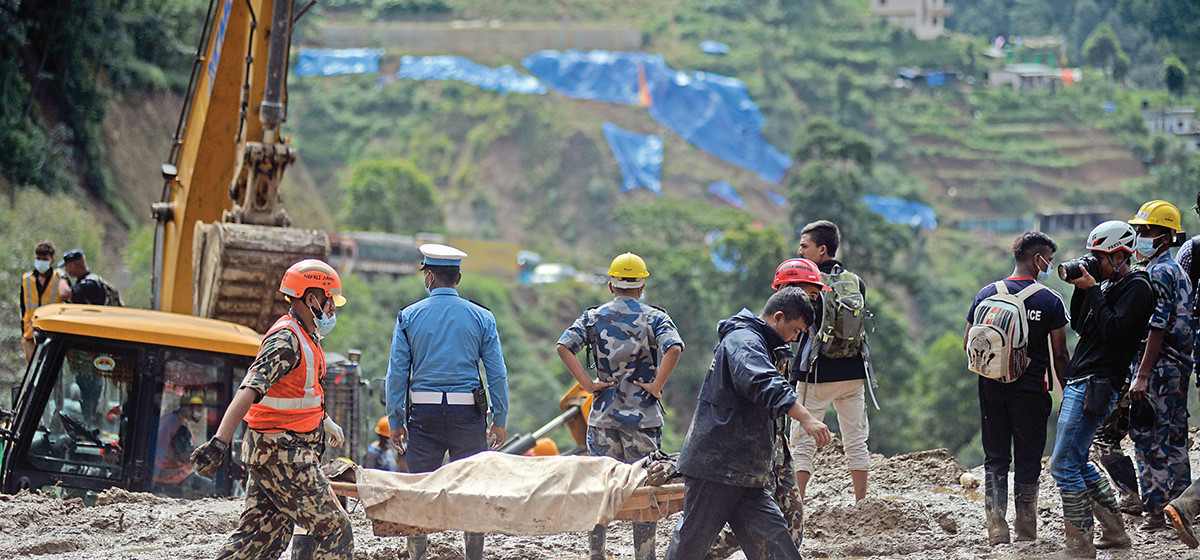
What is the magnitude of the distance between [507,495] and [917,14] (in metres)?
115

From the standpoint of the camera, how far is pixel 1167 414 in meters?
7.18

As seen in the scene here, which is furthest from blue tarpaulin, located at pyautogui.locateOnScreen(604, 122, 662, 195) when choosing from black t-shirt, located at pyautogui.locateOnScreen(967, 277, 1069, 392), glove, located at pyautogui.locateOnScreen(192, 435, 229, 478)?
glove, located at pyautogui.locateOnScreen(192, 435, 229, 478)

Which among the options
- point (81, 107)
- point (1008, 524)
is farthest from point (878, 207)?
point (1008, 524)

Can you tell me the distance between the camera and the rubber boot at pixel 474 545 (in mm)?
7055

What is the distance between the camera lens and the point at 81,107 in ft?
106

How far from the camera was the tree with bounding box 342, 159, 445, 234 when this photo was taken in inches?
2576

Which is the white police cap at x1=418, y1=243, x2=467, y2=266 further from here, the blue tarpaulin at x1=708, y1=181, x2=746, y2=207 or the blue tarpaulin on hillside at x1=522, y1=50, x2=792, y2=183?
the blue tarpaulin on hillside at x1=522, y1=50, x2=792, y2=183

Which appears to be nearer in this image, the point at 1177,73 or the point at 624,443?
the point at 624,443

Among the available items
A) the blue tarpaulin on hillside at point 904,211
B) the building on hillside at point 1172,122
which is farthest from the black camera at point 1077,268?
the blue tarpaulin on hillside at point 904,211

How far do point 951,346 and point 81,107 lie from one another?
1120 inches

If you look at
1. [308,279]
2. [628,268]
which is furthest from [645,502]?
[308,279]

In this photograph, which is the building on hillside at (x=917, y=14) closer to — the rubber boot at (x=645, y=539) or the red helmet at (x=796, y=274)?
the red helmet at (x=796, y=274)

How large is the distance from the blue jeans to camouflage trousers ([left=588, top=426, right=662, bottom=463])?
2.25 meters

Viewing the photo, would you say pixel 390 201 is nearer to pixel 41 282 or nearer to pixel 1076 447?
pixel 41 282
